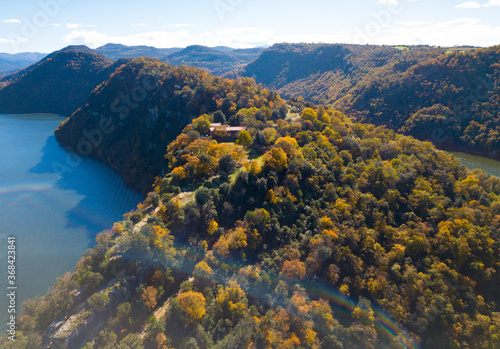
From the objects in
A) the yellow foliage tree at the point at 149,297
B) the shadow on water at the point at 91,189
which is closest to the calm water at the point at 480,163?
the yellow foliage tree at the point at 149,297

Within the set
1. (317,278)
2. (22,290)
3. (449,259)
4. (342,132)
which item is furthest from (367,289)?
(22,290)

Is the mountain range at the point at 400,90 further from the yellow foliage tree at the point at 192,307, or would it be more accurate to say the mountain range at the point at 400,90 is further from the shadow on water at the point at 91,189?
the yellow foliage tree at the point at 192,307

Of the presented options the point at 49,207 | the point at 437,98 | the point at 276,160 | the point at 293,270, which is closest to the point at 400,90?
the point at 437,98

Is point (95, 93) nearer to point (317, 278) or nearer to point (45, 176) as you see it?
point (45, 176)

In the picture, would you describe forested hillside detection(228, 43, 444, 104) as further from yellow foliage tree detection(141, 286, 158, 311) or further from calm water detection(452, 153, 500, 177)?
yellow foliage tree detection(141, 286, 158, 311)

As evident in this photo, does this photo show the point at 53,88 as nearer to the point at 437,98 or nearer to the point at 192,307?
the point at 192,307

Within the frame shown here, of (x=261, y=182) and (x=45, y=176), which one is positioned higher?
(x=261, y=182)

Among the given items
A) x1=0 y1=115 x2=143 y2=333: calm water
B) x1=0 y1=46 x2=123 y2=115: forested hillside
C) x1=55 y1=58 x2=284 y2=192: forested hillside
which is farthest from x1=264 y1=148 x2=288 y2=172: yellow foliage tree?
x1=0 y1=46 x2=123 y2=115: forested hillside
